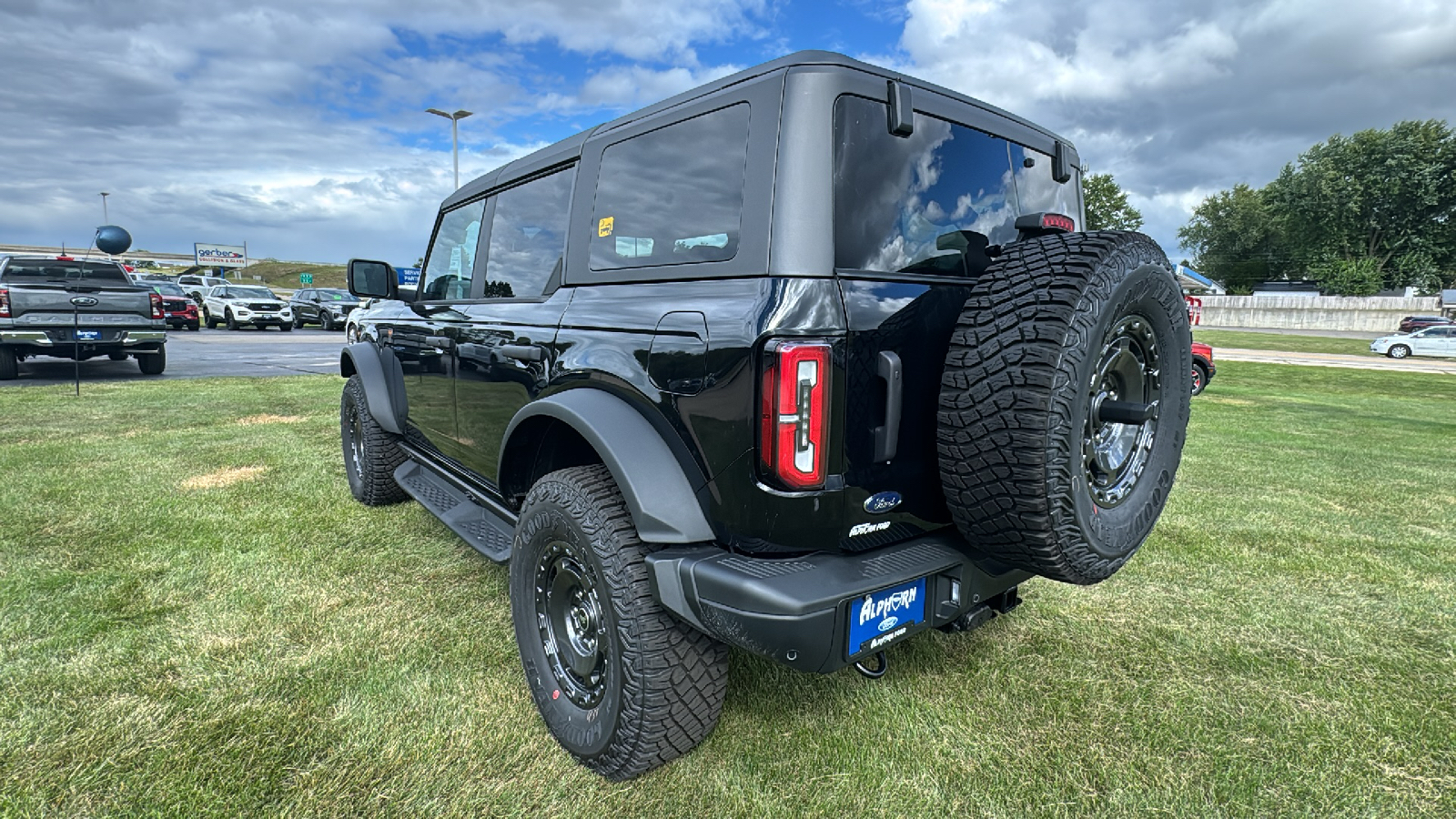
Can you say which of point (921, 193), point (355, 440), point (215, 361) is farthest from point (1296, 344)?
point (215, 361)

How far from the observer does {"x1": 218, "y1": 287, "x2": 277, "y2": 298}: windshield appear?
23.7 metres

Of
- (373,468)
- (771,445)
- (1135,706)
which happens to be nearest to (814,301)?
(771,445)

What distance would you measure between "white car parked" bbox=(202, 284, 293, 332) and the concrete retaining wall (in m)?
51.0

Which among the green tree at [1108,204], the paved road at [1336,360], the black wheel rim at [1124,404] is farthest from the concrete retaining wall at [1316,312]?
the black wheel rim at [1124,404]

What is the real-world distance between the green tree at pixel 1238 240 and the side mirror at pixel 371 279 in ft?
280

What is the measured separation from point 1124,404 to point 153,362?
43.6 ft

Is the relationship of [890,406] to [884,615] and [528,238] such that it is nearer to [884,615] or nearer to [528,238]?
[884,615]

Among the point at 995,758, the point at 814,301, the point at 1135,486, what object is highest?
the point at 814,301

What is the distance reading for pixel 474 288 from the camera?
3.40m

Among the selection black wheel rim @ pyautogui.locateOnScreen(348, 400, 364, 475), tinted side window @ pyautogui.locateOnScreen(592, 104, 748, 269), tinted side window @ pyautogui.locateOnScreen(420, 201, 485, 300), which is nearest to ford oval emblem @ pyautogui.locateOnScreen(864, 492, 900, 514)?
tinted side window @ pyautogui.locateOnScreen(592, 104, 748, 269)

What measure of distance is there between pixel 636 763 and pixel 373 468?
10.1 feet

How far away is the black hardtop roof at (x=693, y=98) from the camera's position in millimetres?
1953

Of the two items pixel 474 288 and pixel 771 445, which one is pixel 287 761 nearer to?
pixel 771 445

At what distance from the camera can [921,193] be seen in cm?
209
